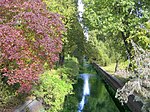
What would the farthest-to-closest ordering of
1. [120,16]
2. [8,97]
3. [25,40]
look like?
[120,16] < [8,97] < [25,40]

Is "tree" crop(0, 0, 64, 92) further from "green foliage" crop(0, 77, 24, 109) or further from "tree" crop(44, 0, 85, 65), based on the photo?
"tree" crop(44, 0, 85, 65)

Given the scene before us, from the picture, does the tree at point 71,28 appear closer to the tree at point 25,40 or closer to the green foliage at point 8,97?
the green foliage at point 8,97

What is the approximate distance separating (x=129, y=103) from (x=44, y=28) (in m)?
8.97

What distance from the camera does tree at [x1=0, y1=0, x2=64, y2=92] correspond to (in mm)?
9992

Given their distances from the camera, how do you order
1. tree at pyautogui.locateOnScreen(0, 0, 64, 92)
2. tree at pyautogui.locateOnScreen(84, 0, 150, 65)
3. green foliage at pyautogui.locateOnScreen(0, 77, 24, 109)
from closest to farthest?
tree at pyautogui.locateOnScreen(0, 0, 64, 92) → green foliage at pyautogui.locateOnScreen(0, 77, 24, 109) → tree at pyautogui.locateOnScreen(84, 0, 150, 65)

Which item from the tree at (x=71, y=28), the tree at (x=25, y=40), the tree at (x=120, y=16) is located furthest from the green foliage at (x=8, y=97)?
the tree at (x=71, y=28)

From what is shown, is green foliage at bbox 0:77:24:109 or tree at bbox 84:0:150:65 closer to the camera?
green foliage at bbox 0:77:24:109

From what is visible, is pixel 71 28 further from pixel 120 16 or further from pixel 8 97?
pixel 8 97

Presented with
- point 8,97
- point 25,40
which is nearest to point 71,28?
point 8,97

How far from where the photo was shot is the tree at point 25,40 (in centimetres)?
999

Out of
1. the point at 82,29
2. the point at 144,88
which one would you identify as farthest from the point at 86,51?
the point at 144,88

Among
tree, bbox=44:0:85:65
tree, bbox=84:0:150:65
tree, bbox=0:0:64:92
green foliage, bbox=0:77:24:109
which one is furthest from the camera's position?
tree, bbox=44:0:85:65

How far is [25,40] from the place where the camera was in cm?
1084

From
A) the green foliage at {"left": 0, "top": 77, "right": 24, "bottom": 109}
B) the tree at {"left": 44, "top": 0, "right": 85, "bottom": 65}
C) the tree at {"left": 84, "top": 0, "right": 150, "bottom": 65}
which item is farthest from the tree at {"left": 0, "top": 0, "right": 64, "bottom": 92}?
the tree at {"left": 44, "top": 0, "right": 85, "bottom": 65}
